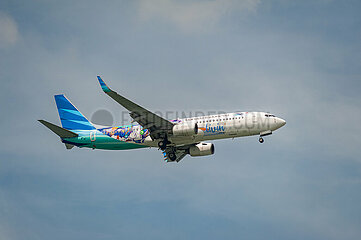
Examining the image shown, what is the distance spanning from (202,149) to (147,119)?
10.3 meters

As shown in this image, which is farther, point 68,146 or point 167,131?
point 68,146

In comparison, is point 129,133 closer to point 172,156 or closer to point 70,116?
point 172,156

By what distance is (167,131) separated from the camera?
183 ft

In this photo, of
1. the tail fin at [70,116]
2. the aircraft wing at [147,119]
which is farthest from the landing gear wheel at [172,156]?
the tail fin at [70,116]

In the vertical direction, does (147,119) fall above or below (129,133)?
above

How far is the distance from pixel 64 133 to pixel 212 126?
1872cm

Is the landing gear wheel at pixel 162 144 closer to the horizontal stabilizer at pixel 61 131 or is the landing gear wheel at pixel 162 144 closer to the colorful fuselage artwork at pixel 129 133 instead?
the colorful fuselage artwork at pixel 129 133

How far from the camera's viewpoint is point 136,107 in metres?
51.0

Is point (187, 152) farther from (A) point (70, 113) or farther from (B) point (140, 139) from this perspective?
(A) point (70, 113)

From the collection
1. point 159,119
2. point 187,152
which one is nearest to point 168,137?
point 159,119

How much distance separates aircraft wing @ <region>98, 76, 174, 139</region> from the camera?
49688 mm

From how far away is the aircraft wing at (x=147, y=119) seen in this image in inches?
1956

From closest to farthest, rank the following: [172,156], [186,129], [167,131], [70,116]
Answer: [186,129], [167,131], [172,156], [70,116]

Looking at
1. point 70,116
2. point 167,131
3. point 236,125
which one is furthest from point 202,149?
point 70,116
